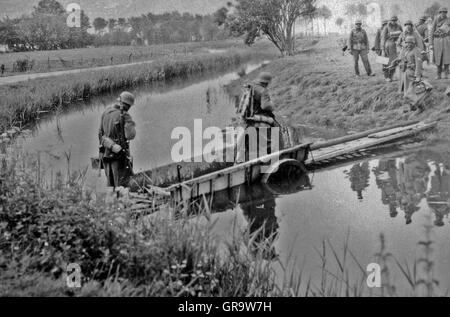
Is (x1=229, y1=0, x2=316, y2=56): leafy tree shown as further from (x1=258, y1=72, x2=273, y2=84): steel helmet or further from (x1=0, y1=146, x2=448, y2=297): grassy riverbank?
(x1=0, y1=146, x2=448, y2=297): grassy riverbank

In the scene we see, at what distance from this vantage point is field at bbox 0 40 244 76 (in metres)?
27.1

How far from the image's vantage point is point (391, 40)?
20609 millimetres

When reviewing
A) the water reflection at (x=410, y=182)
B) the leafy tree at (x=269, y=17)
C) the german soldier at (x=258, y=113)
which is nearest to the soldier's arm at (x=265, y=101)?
the german soldier at (x=258, y=113)

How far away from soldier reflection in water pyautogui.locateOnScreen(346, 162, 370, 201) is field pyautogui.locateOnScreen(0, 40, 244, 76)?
18.2 m

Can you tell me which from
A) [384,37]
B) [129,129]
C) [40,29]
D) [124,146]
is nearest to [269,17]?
[40,29]

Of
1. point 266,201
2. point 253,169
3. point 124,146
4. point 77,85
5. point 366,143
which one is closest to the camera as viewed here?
point 124,146

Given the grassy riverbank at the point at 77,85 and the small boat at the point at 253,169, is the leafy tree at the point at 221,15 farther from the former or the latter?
the small boat at the point at 253,169

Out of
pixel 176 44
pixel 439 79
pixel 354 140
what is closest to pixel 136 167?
pixel 354 140

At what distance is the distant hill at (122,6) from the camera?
24.1 meters

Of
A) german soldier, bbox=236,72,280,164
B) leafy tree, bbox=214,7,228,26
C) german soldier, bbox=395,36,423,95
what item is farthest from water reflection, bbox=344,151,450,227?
leafy tree, bbox=214,7,228,26

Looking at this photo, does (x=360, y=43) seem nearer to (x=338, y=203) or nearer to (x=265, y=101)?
(x=265, y=101)

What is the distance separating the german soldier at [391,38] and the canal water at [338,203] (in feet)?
22.0

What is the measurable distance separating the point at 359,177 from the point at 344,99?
8386mm
